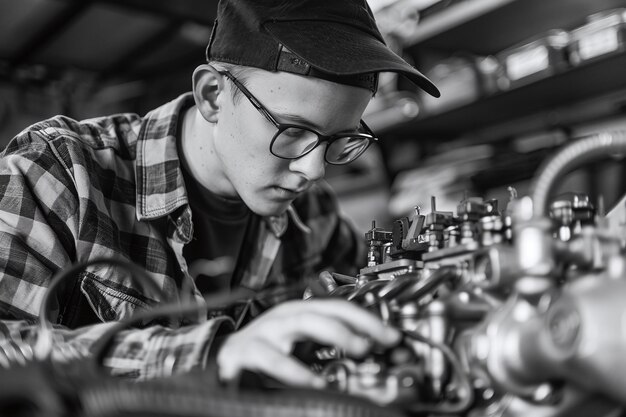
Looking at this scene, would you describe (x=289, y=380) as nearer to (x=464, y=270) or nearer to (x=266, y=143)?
(x=464, y=270)

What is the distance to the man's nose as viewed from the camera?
109 centimetres

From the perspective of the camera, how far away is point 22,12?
9.27 ft

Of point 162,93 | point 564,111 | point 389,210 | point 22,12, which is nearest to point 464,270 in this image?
point 564,111

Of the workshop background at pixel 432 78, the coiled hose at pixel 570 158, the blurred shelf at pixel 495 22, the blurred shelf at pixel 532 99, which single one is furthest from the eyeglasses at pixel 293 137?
the blurred shelf at pixel 495 22

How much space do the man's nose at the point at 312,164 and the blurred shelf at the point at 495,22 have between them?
5.01 feet

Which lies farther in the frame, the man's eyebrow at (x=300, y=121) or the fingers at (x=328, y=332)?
the man's eyebrow at (x=300, y=121)

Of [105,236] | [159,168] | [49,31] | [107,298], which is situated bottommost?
[107,298]

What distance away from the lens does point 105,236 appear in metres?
1.15

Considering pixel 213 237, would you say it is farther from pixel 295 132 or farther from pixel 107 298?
pixel 295 132

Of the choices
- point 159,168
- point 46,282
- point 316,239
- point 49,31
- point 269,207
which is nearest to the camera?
point 46,282

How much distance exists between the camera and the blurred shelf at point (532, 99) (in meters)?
2.16

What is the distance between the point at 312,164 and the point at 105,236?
0.38m

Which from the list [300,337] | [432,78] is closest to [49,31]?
[432,78]

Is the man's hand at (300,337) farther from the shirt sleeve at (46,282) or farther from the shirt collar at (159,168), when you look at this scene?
the shirt collar at (159,168)
